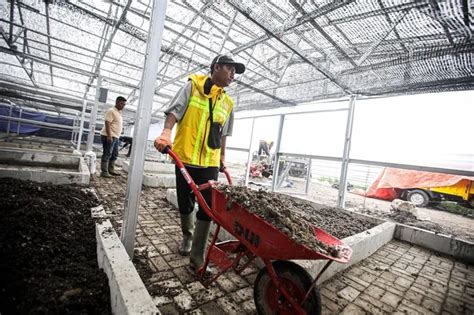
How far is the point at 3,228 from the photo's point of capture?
4.85ft

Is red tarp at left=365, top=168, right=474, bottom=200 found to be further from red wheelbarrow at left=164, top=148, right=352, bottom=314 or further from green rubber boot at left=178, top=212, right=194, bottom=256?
red wheelbarrow at left=164, top=148, right=352, bottom=314

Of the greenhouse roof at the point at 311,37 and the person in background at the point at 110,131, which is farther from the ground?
the greenhouse roof at the point at 311,37

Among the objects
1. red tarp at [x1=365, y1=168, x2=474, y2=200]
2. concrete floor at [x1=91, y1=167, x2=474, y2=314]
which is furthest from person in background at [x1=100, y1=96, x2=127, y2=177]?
red tarp at [x1=365, y1=168, x2=474, y2=200]

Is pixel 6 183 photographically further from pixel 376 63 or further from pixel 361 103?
pixel 361 103

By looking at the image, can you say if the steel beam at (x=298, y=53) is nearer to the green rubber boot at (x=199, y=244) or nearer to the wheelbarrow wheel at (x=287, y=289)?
the green rubber boot at (x=199, y=244)

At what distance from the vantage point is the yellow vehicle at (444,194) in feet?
24.8

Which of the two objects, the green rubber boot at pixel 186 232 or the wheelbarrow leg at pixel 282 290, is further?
the green rubber boot at pixel 186 232

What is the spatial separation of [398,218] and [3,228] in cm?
683

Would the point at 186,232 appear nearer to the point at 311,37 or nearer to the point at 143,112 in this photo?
the point at 143,112

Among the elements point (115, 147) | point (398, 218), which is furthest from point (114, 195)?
point (398, 218)

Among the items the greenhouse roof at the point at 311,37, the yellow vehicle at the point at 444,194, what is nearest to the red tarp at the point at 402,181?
the yellow vehicle at the point at 444,194

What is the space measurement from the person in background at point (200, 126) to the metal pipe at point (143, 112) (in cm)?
24

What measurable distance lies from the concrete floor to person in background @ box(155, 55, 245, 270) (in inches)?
11.1

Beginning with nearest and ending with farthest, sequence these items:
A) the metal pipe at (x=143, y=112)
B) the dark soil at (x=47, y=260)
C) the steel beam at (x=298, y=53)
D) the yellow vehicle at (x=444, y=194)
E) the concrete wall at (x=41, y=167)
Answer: the dark soil at (x=47, y=260) < the metal pipe at (x=143, y=112) < the steel beam at (x=298, y=53) < the concrete wall at (x=41, y=167) < the yellow vehicle at (x=444, y=194)
